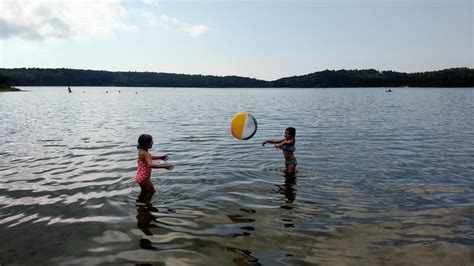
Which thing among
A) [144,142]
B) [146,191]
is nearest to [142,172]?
[146,191]

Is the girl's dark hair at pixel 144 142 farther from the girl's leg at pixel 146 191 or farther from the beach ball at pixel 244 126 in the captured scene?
the beach ball at pixel 244 126

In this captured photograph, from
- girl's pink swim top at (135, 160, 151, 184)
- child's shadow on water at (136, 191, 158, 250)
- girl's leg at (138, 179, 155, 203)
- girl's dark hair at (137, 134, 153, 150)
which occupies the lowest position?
child's shadow on water at (136, 191, 158, 250)

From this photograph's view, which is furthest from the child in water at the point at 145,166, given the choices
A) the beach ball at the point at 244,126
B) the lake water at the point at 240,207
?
the beach ball at the point at 244,126

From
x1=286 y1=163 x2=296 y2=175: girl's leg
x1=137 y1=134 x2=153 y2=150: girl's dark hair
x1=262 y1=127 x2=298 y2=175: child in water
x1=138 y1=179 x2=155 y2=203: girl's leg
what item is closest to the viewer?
x1=137 y1=134 x2=153 y2=150: girl's dark hair

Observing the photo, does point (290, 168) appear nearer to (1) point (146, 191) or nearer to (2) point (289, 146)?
(2) point (289, 146)

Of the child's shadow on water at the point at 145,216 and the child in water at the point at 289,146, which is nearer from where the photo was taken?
the child's shadow on water at the point at 145,216

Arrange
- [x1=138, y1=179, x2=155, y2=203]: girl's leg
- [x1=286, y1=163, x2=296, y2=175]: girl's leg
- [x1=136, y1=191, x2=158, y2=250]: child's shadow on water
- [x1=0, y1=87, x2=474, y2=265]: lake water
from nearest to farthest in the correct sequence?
[x1=0, y1=87, x2=474, y2=265]: lake water, [x1=136, y1=191, x2=158, y2=250]: child's shadow on water, [x1=138, y1=179, x2=155, y2=203]: girl's leg, [x1=286, y1=163, x2=296, y2=175]: girl's leg

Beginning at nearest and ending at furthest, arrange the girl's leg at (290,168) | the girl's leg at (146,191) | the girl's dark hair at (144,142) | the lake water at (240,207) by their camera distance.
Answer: the lake water at (240,207) < the girl's dark hair at (144,142) < the girl's leg at (146,191) < the girl's leg at (290,168)

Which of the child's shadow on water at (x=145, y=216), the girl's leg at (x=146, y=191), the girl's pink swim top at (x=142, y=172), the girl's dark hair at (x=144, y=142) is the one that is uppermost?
the girl's dark hair at (x=144, y=142)

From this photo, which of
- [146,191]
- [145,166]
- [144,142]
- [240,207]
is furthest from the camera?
[146,191]

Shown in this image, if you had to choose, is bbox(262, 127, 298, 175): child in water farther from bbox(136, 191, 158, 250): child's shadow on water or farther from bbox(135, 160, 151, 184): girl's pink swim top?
bbox(136, 191, 158, 250): child's shadow on water

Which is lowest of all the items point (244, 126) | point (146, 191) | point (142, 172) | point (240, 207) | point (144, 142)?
point (240, 207)

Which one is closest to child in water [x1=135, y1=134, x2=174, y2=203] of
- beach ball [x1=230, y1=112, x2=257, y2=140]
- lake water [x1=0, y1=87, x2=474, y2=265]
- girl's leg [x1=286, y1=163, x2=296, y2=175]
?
lake water [x1=0, y1=87, x2=474, y2=265]

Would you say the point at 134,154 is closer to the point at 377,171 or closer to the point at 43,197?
the point at 43,197
